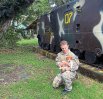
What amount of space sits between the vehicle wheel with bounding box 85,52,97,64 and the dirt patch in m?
2.32

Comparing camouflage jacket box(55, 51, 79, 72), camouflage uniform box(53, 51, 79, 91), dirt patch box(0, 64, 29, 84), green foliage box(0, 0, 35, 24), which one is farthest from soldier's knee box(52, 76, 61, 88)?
green foliage box(0, 0, 35, 24)

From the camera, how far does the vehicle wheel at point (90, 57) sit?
37.0ft

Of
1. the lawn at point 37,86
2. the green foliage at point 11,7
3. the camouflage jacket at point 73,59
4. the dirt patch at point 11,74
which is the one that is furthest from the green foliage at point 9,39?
the camouflage jacket at point 73,59

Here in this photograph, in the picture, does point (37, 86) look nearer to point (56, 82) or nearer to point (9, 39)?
point (56, 82)

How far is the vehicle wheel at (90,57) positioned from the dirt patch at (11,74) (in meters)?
2.32

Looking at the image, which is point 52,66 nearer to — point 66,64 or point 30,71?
point 30,71

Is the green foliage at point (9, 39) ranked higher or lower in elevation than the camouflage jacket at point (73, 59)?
lower

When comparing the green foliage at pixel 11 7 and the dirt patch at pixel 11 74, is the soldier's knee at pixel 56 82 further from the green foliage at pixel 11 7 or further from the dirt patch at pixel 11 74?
the green foliage at pixel 11 7

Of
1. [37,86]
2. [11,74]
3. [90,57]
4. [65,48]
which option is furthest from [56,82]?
[90,57]

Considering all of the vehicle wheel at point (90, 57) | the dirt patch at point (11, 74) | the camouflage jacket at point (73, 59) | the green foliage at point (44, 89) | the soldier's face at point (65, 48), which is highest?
the soldier's face at point (65, 48)

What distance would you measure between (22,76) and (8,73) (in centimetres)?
67

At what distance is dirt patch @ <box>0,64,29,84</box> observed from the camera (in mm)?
9451

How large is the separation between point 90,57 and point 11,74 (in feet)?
9.94

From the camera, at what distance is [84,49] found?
11.8 meters
